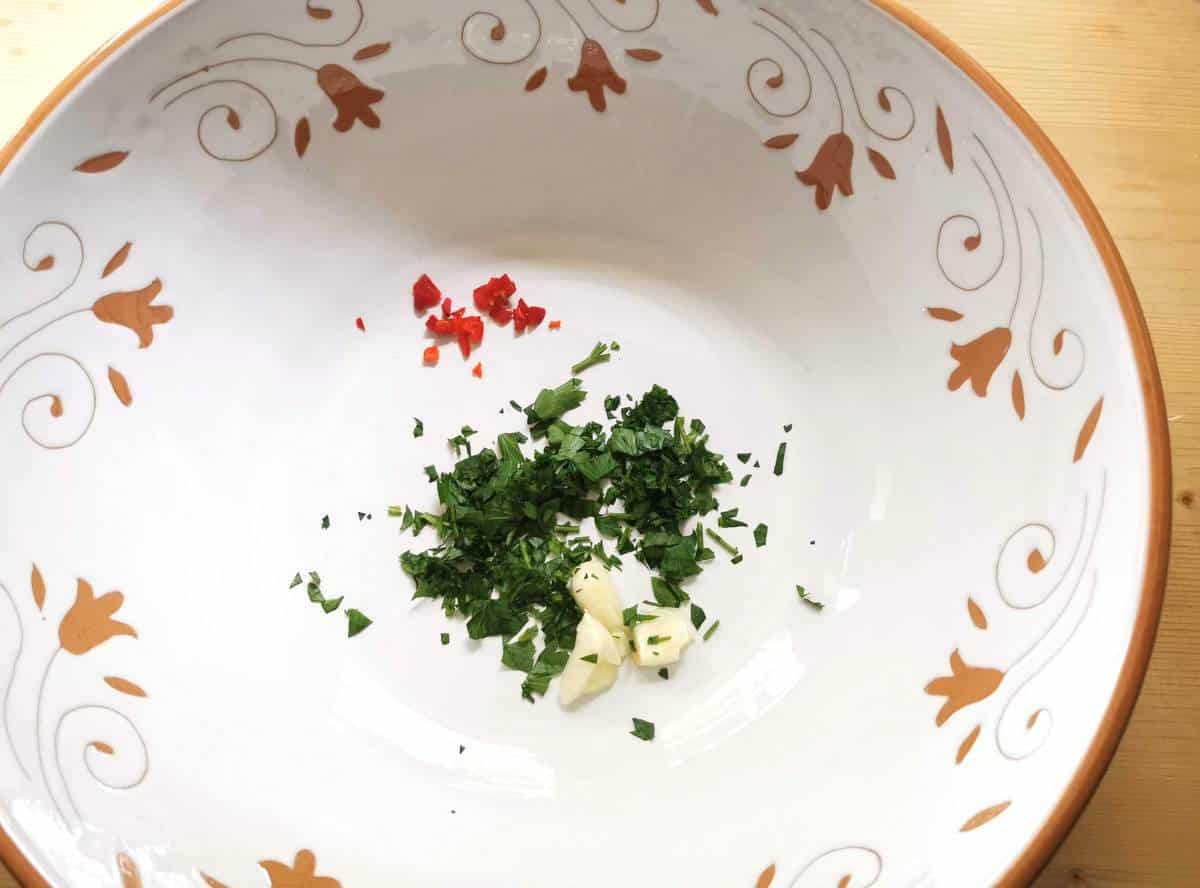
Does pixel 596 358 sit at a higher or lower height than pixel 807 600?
higher

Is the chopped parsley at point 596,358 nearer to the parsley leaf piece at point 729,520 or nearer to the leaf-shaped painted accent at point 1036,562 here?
the parsley leaf piece at point 729,520

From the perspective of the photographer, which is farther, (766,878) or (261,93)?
(261,93)

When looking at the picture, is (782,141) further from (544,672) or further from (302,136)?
(544,672)

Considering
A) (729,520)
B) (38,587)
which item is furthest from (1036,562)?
(38,587)

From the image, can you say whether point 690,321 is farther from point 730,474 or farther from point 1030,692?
point 1030,692

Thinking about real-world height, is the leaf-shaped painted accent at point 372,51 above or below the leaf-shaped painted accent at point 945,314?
below

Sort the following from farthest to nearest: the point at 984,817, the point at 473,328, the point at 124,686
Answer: the point at 473,328, the point at 124,686, the point at 984,817

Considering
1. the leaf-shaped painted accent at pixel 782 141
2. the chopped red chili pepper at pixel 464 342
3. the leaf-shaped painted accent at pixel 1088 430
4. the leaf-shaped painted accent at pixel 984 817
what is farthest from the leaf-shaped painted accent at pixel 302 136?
the leaf-shaped painted accent at pixel 984 817

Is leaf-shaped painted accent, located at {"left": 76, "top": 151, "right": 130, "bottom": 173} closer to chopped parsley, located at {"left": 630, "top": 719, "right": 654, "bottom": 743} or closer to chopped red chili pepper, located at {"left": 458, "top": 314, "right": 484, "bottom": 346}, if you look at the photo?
chopped red chili pepper, located at {"left": 458, "top": 314, "right": 484, "bottom": 346}

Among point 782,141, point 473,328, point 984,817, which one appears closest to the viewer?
point 984,817
